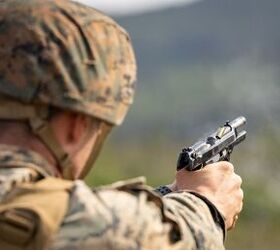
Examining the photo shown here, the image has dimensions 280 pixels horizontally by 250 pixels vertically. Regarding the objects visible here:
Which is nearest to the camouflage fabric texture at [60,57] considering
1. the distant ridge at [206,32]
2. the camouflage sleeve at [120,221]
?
the camouflage sleeve at [120,221]

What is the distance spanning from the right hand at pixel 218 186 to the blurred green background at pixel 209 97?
4.77 m

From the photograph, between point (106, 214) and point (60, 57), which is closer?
point (106, 214)

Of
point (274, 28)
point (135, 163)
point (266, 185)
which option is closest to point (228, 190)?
point (266, 185)

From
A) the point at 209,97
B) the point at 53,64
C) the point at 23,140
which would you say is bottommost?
the point at 23,140

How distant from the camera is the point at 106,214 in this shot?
4984 millimetres

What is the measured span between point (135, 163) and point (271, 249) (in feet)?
76.3

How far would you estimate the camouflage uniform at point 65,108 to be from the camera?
494 centimetres

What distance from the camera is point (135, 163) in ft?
191

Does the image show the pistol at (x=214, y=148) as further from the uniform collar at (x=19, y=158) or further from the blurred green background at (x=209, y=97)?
the blurred green background at (x=209, y=97)

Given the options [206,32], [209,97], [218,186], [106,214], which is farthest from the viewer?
[206,32]

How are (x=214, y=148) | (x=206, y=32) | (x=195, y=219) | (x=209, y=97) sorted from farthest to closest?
1. (x=206, y=32)
2. (x=209, y=97)
3. (x=214, y=148)
4. (x=195, y=219)

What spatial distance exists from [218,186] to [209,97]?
8189cm

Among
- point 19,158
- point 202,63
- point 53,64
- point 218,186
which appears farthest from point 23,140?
point 202,63

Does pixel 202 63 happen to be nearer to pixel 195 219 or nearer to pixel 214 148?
pixel 214 148
